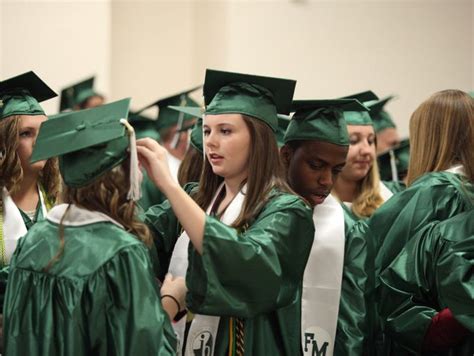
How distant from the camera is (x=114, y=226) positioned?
2512 millimetres

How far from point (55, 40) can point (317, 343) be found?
4819mm

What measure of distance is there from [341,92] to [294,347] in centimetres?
562

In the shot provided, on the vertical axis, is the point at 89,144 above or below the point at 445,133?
above

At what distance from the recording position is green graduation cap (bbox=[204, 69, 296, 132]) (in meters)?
2.94

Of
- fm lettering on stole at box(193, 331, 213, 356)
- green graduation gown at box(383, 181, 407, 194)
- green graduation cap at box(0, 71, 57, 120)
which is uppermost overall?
green graduation cap at box(0, 71, 57, 120)

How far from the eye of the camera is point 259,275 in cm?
263

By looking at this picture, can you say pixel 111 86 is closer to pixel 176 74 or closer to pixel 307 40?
pixel 176 74

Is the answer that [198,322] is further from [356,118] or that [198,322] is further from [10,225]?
[356,118]

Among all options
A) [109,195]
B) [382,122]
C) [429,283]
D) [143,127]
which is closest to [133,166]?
[109,195]

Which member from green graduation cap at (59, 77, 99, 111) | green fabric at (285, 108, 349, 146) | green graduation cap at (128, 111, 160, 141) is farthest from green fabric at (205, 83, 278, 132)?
green graduation cap at (59, 77, 99, 111)

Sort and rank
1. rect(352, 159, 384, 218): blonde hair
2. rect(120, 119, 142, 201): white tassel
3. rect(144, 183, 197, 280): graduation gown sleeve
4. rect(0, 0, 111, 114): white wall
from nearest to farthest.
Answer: rect(120, 119, 142, 201): white tassel < rect(144, 183, 197, 280): graduation gown sleeve < rect(352, 159, 384, 218): blonde hair < rect(0, 0, 111, 114): white wall

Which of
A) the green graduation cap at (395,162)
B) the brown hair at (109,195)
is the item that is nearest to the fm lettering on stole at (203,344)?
the brown hair at (109,195)

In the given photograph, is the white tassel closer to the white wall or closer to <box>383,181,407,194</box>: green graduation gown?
<box>383,181,407,194</box>: green graduation gown

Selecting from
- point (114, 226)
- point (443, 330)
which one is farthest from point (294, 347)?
point (114, 226)
